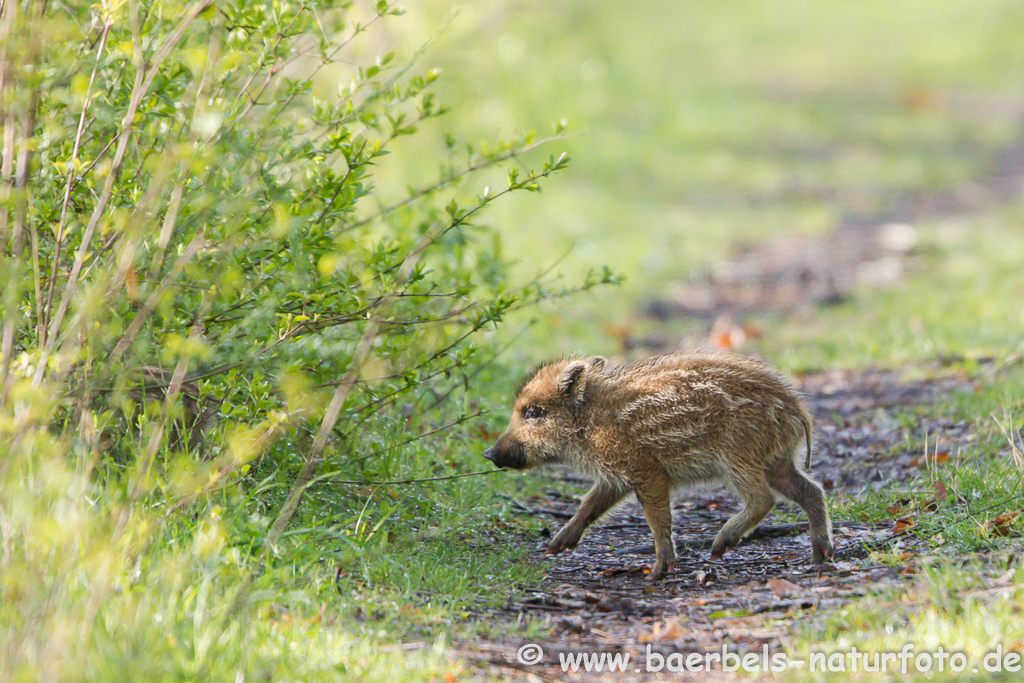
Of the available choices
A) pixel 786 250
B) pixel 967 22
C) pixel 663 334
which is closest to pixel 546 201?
pixel 786 250

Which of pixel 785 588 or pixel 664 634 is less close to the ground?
pixel 664 634

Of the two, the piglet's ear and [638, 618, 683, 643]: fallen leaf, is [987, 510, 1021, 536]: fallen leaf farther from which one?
the piglet's ear

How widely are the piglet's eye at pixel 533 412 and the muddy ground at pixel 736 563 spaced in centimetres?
61

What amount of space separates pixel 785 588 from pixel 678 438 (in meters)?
0.92

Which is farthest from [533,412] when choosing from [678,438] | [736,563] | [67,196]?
[67,196]

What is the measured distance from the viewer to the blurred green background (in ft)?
38.3

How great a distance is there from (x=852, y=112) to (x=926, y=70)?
4.57 meters

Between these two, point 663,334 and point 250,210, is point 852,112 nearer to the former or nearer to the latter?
point 663,334

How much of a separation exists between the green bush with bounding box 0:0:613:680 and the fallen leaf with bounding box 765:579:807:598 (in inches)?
60.2

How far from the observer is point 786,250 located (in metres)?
12.8

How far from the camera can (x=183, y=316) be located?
15.7 ft

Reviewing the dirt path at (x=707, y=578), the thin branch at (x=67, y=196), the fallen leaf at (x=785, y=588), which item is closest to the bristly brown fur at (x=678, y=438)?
the dirt path at (x=707, y=578)

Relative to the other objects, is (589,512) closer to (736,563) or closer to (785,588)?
(736,563)

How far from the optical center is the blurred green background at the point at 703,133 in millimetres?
11672
